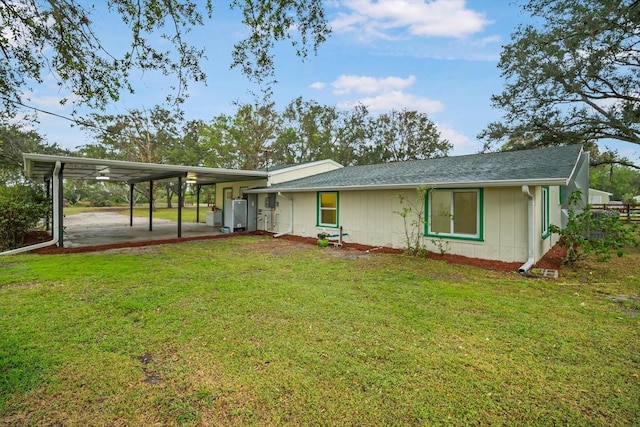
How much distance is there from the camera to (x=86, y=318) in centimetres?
381

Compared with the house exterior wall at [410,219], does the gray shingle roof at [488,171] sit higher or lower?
higher

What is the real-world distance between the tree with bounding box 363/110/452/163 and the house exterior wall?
20.2 metres

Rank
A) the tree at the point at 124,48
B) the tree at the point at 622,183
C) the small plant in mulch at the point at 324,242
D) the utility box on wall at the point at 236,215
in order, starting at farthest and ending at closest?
the tree at the point at 622,183, the utility box on wall at the point at 236,215, the small plant in mulch at the point at 324,242, the tree at the point at 124,48

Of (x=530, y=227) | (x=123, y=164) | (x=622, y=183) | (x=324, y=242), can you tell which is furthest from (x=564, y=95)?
(x=622, y=183)

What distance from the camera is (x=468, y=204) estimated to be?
7680mm

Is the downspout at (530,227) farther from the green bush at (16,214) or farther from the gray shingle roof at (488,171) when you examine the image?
the green bush at (16,214)

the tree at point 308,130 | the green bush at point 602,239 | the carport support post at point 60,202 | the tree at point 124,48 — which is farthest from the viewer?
the tree at point 308,130

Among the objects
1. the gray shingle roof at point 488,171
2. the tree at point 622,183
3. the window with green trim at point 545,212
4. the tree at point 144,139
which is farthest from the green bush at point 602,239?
the tree at point 622,183

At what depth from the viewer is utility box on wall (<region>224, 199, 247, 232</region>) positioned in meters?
13.2

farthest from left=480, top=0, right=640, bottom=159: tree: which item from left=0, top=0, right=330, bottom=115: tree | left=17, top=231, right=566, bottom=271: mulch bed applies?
left=0, top=0, right=330, bottom=115: tree

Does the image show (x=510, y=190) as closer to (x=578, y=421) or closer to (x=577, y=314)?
(x=577, y=314)

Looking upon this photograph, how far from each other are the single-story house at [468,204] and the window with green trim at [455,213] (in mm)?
23

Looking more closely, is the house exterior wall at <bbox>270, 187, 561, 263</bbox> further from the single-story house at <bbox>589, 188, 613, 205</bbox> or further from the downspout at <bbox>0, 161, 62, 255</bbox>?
the single-story house at <bbox>589, 188, 613, 205</bbox>

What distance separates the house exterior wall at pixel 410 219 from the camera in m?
6.90
